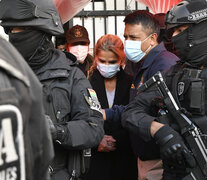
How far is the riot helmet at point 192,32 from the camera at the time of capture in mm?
2787

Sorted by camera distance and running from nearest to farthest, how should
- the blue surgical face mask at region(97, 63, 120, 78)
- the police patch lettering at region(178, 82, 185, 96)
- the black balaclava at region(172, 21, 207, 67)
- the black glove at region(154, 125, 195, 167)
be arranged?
the black glove at region(154, 125, 195, 167), the police patch lettering at region(178, 82, 185, 96), the black balaclava at region(172, 21, 207, 67), the blue surgical face mask at region(97, 63, 120, 78)

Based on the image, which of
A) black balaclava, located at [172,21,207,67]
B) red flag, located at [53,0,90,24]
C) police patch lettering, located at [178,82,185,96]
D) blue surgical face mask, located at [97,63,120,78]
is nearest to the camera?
police patch lettering, located at [178,82,185,96]

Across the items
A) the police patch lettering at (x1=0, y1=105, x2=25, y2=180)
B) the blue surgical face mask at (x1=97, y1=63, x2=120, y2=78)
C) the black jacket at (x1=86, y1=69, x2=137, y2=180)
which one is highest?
the police patch lettering at (x1=0, y1=105, x2=25, y2=180)

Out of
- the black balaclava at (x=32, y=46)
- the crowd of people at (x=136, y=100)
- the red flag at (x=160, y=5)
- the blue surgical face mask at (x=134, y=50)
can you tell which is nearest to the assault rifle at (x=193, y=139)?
the crowd of people at (x=136, y=100)

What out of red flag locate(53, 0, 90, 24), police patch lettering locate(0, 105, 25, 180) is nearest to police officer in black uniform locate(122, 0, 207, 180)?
police patch lettering locate(0, 105, 25, 180)

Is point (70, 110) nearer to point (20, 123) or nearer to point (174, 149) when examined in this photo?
point (174, 149)

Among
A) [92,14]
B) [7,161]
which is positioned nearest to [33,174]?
[7,161]

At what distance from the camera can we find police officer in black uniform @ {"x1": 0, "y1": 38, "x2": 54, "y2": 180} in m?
0.98

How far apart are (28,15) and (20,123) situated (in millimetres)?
1606

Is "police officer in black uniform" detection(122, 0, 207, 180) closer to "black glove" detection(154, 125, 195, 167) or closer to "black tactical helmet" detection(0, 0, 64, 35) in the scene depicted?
"black glove" detection(154, 125, 195, 167)

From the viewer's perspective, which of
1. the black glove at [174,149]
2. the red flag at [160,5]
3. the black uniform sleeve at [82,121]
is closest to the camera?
the black uniform sleeve at [82,121]

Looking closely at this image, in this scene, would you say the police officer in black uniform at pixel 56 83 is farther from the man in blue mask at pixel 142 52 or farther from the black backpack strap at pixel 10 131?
the black backpack strap at pixel 10 131

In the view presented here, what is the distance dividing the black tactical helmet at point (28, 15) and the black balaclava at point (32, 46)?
5cm

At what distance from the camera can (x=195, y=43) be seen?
2801 mm
